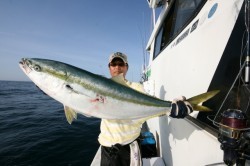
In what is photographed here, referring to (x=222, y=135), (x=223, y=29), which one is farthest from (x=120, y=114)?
(x=223, y=29)

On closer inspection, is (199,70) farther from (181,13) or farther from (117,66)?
(181,13)

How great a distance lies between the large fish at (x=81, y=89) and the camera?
208 cm

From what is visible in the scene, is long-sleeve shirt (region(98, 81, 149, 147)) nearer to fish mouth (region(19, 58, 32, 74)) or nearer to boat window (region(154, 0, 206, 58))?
fish mouth (region(19, 58, 32, 74))

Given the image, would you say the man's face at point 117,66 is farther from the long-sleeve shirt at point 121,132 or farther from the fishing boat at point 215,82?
the fishing boat at point 215,82

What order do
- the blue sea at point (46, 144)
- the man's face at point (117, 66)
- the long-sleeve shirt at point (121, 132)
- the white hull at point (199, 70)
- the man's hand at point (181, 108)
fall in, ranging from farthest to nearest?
the blue sea at point (46, 144), the man's face at point (117, 66), the long-sleeve shirt at point (121, 132), the man's hand at point (181, 108), the white hull at point (199, 70)

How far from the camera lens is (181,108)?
85.0 inches

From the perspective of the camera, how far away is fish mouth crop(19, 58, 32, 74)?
A: 82.4 inches

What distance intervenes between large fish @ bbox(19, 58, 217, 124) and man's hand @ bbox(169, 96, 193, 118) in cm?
9

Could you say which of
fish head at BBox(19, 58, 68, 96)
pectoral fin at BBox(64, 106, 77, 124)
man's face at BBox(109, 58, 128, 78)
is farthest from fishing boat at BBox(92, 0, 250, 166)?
fish head at BBox(19, 58, 68, 96)

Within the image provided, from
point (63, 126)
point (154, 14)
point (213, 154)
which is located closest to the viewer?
point (213, 154)

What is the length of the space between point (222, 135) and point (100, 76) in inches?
56.3

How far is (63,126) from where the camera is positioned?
11.2 m

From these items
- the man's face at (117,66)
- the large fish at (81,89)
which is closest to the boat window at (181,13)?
the man's face at (117,66)

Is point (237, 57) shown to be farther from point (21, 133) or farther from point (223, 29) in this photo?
point (21, 133)
